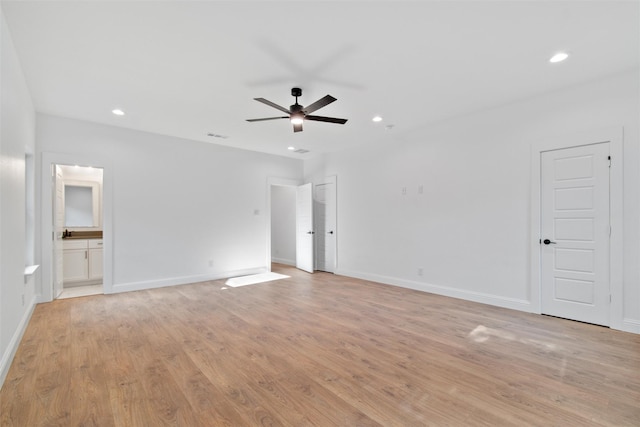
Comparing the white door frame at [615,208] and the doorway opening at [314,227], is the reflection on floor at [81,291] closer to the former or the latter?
the doorway opening at [314,227]

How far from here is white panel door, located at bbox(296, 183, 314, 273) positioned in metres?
6.71

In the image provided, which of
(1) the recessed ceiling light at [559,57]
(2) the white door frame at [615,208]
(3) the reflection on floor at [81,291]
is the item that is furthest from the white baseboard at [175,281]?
(1) the recessed ceiling light at [559,57]

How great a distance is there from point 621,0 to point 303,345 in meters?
3.74

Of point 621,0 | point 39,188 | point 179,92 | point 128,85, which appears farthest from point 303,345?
point 39,188

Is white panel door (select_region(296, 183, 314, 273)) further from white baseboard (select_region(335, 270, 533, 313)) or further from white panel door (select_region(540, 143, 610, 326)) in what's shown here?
white panel door (select_region(540, 143, 610, 326))

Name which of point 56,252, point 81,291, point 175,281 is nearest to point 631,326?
point 175,281

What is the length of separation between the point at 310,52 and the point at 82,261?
558 cm

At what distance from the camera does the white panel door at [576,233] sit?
3299mm

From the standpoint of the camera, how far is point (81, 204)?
5.90 m

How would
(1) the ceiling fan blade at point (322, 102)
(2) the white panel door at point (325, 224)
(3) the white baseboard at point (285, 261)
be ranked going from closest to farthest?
(1) the ceiling fan blade at point (322, 102) < (2) the white panel door at point (325, 224) < (3) the white baseboard at point (285, 261)

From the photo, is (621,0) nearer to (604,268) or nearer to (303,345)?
(604,268)

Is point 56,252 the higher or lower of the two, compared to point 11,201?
lower

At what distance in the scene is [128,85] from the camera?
337 cm

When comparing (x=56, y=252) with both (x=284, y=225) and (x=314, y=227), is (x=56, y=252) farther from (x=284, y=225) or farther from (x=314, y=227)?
(x=284, y=225)
